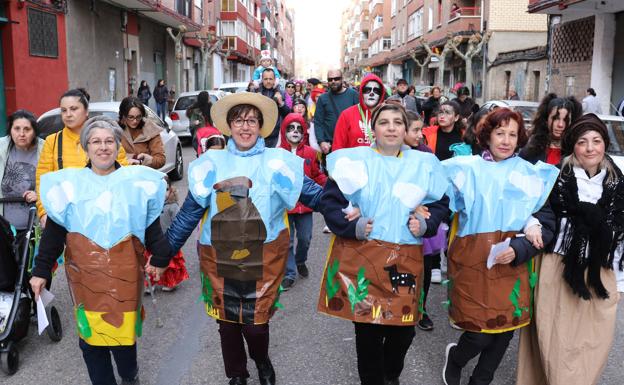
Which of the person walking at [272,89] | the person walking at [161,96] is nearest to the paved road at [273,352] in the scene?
the person walking at [272,89]

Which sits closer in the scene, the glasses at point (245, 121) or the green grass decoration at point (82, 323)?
the green grass decoration at point (82, 323)

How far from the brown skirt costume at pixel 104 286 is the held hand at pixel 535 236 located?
1.99 m

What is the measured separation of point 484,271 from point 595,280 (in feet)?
1.99

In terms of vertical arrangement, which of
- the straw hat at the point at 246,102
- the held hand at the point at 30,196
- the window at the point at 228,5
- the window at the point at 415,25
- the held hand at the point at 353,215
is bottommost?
the held hand at the point at 30,196

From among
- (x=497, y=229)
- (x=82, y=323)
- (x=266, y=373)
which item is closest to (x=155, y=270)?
(x=82, y=323)

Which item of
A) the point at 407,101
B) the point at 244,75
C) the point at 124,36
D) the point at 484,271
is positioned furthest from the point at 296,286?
the point at 244,75

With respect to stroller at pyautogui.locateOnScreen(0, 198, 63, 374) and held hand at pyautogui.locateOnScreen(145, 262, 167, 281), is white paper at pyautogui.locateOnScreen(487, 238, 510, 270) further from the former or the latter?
stroller at pyautogui.locateOnScreen(0, 198, 63, 374)

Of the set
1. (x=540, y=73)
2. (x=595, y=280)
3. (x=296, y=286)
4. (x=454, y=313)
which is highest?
(x=540, y=73)

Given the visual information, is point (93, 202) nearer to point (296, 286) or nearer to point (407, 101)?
point (296, 286)

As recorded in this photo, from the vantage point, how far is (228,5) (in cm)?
5256

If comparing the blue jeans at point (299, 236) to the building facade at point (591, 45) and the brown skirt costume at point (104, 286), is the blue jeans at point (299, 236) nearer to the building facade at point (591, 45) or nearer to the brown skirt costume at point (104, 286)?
the brown skirt costume at point (104, 286)

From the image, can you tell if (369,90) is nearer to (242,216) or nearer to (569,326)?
(242,216)

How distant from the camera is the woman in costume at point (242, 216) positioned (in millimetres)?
3383

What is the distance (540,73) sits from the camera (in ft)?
84.5
